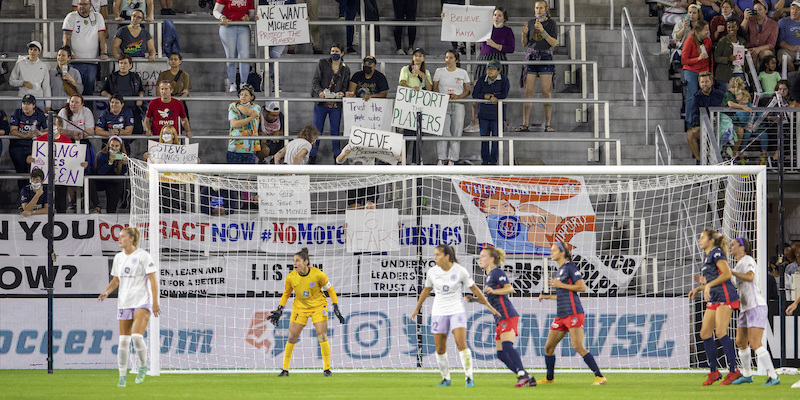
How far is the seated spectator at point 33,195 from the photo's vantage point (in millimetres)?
15453

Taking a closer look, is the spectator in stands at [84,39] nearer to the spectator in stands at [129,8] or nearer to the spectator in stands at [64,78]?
the spectator in stands at [64,78]

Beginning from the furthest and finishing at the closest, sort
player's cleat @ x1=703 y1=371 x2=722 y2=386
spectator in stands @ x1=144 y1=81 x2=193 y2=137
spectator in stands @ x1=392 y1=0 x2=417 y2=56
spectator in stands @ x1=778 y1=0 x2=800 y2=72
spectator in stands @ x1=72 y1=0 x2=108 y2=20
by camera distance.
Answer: spectator in stands @ x1=392 y1=0 x2=417 y2=56 < spectator in stands @ x1=778 y1=0 x2=800 y2=72 < spectator in stands @ x1=72 y1=0 x2=108 y2=20 < spectator in stands @ x1=144 y1=81 x2=193 y2=137 < player's cleat @ x1=703 y1=371 x2=722 y2=386

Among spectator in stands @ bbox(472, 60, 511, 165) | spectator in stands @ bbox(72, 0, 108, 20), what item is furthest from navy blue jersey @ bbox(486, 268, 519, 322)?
spectator in stands @ bbox(72, 0, 108, 20)

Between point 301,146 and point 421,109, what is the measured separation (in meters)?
2.18

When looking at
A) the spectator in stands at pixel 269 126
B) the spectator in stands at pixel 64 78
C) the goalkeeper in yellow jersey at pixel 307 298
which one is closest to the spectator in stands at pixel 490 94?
the spectator in stands at pixel 269 126

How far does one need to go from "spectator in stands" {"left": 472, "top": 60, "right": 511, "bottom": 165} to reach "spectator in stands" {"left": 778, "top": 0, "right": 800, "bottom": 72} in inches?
229

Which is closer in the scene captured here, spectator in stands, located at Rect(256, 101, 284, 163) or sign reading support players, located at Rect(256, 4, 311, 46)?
spectator in stands, located at Rect(256, 101, 284, 163)

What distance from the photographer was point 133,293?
36.9 ft

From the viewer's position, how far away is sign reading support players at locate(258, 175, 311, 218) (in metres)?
15.1

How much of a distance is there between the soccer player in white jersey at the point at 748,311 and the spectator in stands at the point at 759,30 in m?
7.82

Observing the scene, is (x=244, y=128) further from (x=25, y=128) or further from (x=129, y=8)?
(x=129, y=8)

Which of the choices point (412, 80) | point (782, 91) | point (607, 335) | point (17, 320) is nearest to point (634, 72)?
point (782, 91)

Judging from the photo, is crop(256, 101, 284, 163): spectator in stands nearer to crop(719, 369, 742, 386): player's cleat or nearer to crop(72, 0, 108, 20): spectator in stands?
crop(72, 0, 108, 20): spectator in stands


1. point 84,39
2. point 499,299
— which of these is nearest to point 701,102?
point 499,299
